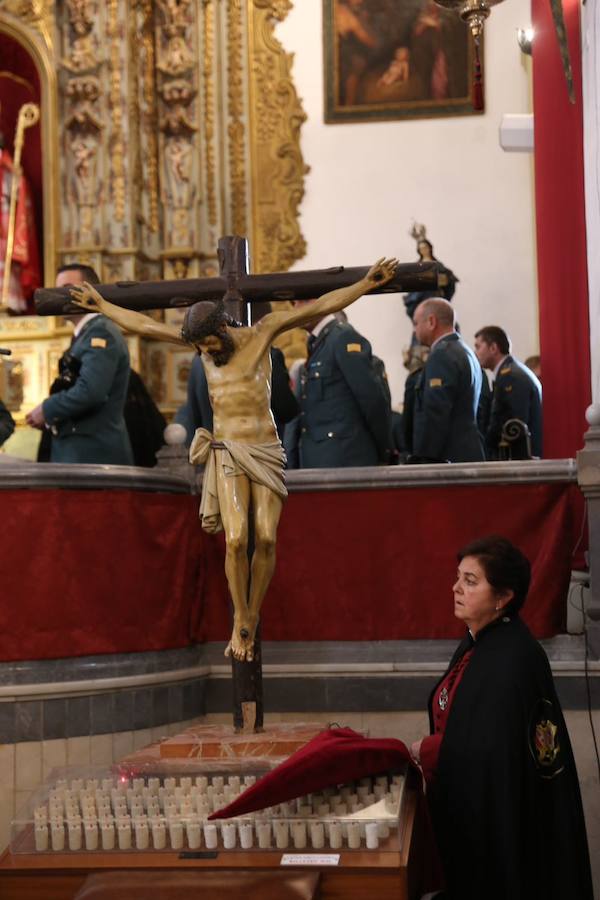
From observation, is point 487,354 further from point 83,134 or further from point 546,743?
point 83,134

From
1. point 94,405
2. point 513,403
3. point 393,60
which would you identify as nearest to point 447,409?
point 513,403

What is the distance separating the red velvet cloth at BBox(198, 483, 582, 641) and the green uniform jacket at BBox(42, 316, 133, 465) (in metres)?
1.01

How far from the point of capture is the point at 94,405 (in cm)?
657

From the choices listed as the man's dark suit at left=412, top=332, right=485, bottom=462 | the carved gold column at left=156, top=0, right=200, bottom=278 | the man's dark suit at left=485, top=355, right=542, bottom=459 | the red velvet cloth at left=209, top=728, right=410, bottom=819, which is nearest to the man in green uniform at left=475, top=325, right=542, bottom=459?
the man's dark suit at left=485, top=355, right=542, bottom=459

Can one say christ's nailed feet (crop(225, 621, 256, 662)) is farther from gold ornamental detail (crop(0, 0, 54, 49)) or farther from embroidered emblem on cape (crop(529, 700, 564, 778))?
gold ornamental detail (crop(0, 0, 54, 49))

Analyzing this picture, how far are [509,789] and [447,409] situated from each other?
2857 mm

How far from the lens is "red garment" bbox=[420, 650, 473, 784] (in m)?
4.52

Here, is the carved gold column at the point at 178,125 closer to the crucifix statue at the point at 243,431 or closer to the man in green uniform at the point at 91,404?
the man in green uniform at the point at 91,404

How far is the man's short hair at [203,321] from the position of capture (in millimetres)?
4957

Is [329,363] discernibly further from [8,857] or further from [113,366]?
[8,857]

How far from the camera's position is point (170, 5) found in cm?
1248

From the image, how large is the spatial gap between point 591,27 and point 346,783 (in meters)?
4.03

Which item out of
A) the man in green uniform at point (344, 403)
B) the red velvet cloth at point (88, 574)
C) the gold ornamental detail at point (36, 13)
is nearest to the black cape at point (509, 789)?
the red velvet cloth at point (88, 574)

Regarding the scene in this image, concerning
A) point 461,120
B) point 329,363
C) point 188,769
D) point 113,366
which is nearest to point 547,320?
point 329,363
